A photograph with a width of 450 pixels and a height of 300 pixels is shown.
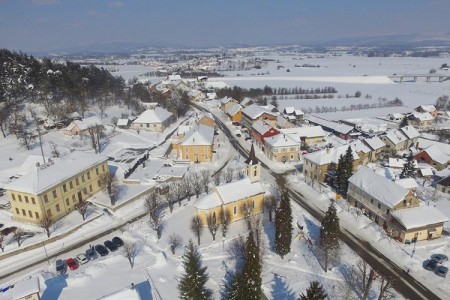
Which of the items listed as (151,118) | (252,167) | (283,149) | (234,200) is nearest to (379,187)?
(252,167)

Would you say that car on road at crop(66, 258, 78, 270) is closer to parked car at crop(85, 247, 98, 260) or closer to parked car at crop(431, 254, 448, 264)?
parked car at crop(85, 247, 98, 260)

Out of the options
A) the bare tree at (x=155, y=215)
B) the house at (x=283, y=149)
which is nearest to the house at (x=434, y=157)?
the house at (x=283, y=149)

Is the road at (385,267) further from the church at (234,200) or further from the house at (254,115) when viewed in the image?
the house at (254,115)

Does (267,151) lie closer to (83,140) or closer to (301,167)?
(301,167)

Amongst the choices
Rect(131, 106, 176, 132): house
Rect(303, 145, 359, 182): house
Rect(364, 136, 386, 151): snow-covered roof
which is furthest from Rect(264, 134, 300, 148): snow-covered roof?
Rect(131, 106, 176, 132): house

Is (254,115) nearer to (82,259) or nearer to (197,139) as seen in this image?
(197,139)

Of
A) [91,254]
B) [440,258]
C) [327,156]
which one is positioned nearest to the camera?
[440,258]

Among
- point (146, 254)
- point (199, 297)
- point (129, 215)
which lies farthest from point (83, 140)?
point (199, 297)
